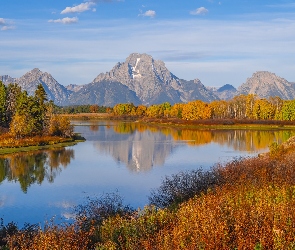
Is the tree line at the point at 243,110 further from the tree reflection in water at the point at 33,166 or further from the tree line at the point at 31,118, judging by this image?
the tree reflection in water at the point at 33,166

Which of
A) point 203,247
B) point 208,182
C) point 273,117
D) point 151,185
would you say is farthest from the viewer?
point 273,117

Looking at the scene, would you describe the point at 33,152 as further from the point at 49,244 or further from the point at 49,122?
the point at 49,244

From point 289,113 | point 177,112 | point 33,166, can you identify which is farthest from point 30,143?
point 177,112

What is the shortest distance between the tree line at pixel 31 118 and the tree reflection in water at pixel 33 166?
36.7 feet

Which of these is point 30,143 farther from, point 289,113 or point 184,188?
point 289,113

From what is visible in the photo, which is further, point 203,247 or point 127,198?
point 127,198

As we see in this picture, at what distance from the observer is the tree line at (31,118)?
64.7m

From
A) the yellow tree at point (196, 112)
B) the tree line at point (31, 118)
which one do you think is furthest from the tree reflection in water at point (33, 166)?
the yellow tree at point (196, 112)

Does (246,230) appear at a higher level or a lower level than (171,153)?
higher

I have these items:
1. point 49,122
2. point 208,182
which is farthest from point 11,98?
point 208,182

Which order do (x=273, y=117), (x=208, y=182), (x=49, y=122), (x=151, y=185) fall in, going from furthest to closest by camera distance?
(x=273, y=117) → (x=49, y=122) → (x=151, y=185) → (x=208, y=182)

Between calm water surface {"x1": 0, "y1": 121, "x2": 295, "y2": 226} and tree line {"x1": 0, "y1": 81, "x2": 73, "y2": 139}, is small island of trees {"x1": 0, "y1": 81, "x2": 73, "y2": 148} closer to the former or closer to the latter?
tree line {"x1": 0, "y1": 81, "x2": 73, "y2": 139}

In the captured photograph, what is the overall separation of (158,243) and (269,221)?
2859 millimetres

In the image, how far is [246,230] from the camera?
10203 millimetres
